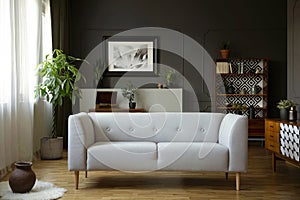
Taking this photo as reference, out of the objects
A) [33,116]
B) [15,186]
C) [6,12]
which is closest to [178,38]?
[33,116]

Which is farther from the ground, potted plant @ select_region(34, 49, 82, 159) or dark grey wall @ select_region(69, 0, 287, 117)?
dark grey wall @ select_region(69, 0, 287, 117)

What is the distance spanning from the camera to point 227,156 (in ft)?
13.1

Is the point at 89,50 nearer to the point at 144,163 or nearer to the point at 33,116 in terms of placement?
the point at 33,116

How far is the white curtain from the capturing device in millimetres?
4637

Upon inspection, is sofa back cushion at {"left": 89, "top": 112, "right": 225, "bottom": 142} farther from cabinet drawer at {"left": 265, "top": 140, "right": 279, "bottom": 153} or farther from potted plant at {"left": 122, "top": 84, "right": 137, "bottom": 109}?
potted plant at {"left": 122, "top": 84, "right": 137, "bottom": 109}

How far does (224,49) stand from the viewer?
→ 24.8ft

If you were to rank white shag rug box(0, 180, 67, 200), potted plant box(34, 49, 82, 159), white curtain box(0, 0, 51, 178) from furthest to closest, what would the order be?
potted plant box(34, 49, 82, 159)
white curtain box(0, 0, 51, 178)
white shag rug box(0, 180, 67, 200)

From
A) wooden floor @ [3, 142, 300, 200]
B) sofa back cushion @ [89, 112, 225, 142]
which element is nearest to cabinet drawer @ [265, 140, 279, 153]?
wooden floor @ [3, 142, 300, 200]

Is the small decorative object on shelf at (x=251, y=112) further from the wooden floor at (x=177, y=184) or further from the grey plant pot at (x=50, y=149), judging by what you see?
the grey plant pot at (x=50, y=149)

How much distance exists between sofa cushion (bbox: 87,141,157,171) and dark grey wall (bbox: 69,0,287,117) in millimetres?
3703

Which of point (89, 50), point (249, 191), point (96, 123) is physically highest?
point (89, 50)

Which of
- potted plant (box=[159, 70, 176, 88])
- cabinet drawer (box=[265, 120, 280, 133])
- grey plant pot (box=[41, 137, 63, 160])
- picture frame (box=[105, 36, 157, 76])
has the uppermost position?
picture frame (box=[105, 36, 157, 76])

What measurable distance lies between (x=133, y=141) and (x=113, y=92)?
2.95m

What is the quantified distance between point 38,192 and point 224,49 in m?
Answer: 4.81
